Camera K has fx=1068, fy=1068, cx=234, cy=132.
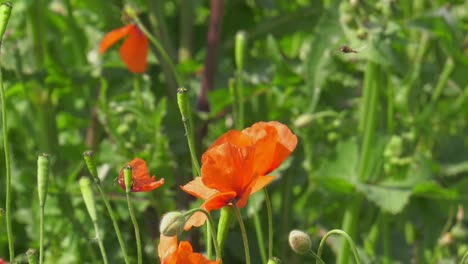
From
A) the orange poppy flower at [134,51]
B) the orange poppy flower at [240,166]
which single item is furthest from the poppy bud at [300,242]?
the orange poppy flower at [134,51]

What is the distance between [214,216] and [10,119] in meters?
0.57

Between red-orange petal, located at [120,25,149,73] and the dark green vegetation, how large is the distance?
5 centimetres

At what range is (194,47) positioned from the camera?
7.02 feet

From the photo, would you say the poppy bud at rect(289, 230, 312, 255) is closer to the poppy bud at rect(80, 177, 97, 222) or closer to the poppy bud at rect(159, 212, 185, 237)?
the poppy bud at rect(159, 212, 185, 237)

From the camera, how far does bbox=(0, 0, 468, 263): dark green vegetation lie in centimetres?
171

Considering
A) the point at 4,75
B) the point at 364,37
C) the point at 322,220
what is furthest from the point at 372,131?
the point at 4,75

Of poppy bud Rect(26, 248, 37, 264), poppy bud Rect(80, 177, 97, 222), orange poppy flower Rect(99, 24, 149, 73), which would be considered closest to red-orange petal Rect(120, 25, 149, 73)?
orange poppy flower Rect(99, 24, 149, 73)

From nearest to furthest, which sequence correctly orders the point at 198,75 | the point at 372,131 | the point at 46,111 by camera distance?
the point at 372,131, the point at 46,111, the point at 198,75

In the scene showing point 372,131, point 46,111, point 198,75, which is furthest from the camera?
point 198,75

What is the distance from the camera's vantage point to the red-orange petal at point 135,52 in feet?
5.45

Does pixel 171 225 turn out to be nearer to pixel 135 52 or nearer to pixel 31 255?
pixel 31 255

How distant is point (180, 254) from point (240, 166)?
9cm

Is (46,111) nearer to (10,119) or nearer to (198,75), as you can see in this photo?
(10,119)

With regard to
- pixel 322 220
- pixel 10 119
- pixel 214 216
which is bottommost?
pixel 322 220
